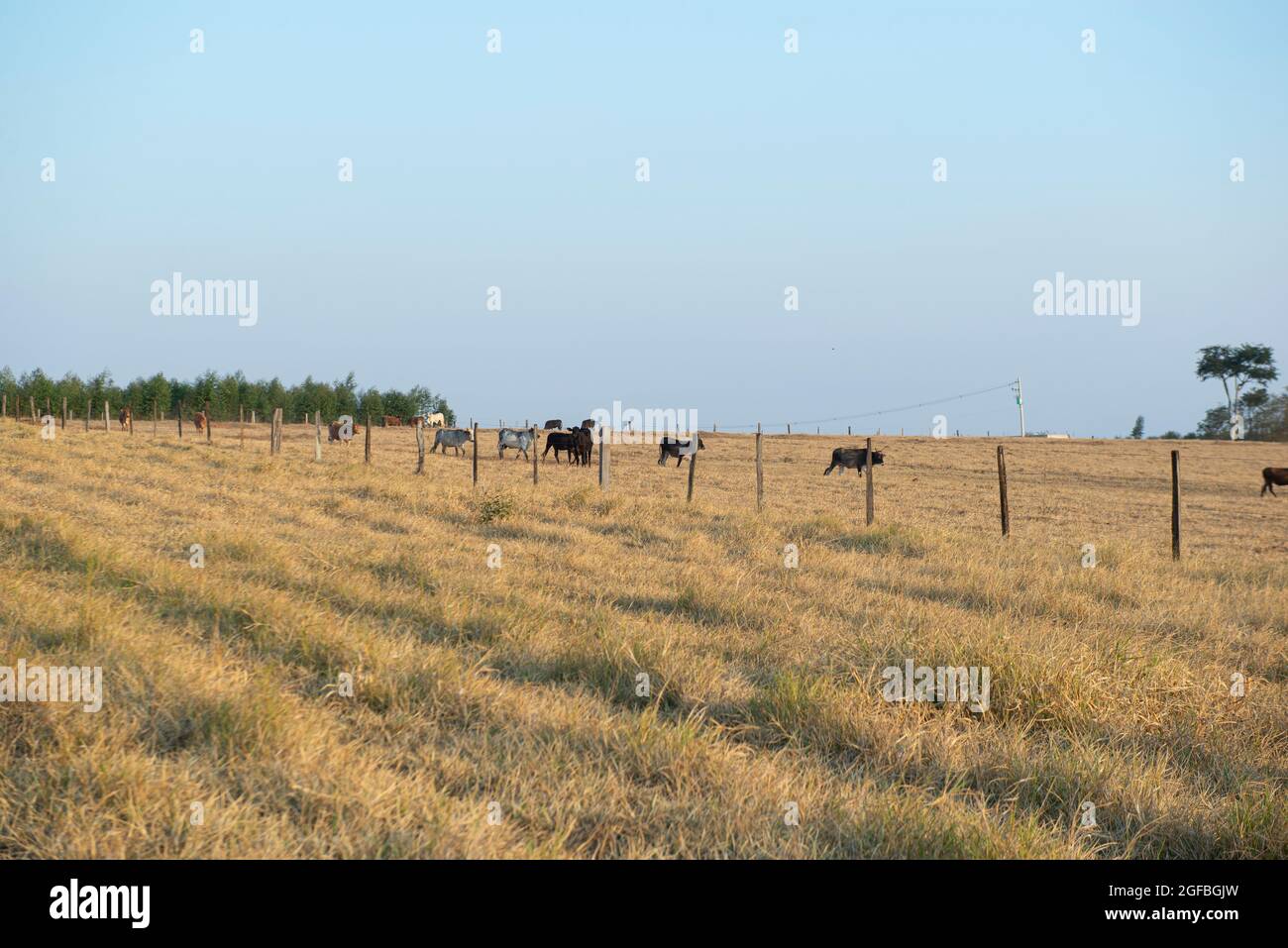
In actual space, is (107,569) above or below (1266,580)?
above

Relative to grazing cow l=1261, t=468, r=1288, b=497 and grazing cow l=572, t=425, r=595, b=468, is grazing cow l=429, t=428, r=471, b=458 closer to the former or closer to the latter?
grazing cow l=572, t=425, r=595, b=468

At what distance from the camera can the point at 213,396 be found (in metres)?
73.4

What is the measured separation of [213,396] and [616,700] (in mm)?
77054

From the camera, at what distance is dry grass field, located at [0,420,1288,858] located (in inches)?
138

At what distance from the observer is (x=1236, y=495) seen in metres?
32.6

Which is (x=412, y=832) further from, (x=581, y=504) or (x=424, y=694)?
(x=581, y=504)

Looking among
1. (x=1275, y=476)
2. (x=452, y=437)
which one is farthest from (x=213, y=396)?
(x=1275, y=476)

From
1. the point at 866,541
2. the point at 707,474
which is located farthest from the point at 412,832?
the point at 707,474

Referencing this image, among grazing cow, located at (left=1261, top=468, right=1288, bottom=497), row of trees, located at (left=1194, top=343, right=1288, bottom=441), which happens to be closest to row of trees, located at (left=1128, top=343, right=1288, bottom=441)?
row of trees, located at (left=1194, top=343, right=1288, bottom=441)

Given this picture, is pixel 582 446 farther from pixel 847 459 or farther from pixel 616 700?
pixel 616 700

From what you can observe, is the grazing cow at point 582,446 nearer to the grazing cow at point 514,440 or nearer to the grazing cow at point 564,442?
the grazing cow at point 564,442

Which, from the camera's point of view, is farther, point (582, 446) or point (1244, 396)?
point (1244, 396)

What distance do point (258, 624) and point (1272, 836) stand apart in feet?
19.3

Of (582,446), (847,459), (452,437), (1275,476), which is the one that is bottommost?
(1275,476)
